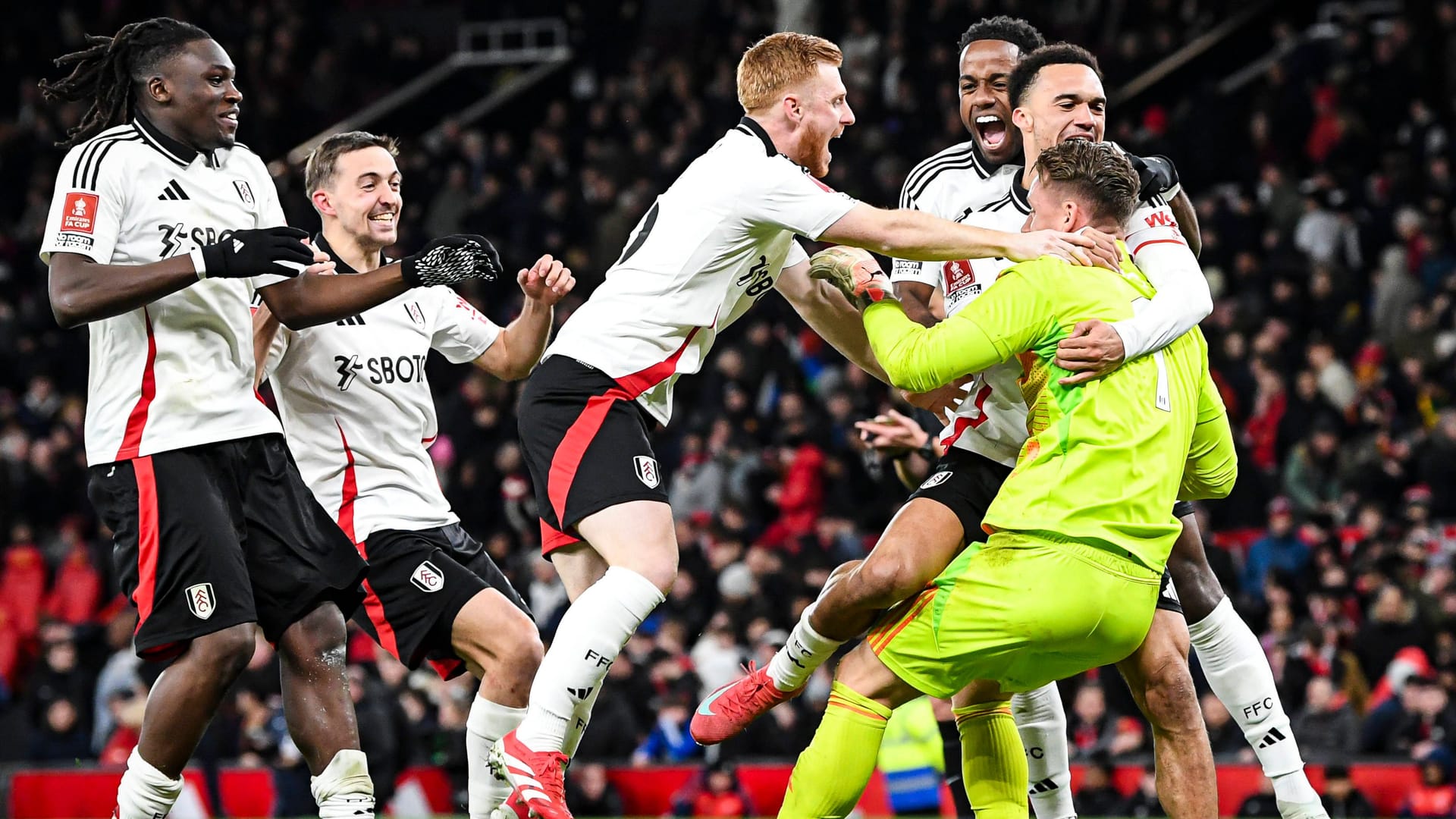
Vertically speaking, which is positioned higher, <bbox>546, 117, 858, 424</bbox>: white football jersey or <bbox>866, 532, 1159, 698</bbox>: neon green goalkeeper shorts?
<bbox>546, 117, 858, 424</bbox>: white football jersey

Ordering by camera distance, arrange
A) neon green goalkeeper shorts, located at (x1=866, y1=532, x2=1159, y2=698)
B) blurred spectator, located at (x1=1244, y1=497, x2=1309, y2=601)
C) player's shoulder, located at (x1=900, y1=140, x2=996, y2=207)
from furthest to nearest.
Answer: blurred spectator, located at (x1=1244, y1=497, x2=1309, y2=601) → player's shoulder, located at (x1=900, y1=140, x2=996, y2=207) → neon green goalkeeper shorts, located at (x1=866, y1=532, x2=1159, y2=698)

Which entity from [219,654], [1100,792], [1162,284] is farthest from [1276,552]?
[219,654]

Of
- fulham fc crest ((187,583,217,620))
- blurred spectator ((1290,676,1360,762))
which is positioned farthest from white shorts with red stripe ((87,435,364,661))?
blurred spectator ((1290,676,1360,762))

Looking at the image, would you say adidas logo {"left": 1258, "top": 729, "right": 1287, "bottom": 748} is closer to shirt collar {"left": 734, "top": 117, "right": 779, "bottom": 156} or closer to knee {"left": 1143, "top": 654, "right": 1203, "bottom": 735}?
knee {"left": 1143, "top": 654, "right": 1203, "bottom": 735}

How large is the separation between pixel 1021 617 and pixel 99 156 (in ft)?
11.0

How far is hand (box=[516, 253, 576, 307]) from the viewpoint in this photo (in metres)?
6.01

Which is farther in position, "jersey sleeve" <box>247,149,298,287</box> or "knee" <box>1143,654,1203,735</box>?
"jersey sleeve" <box>247,149,298,287</box>

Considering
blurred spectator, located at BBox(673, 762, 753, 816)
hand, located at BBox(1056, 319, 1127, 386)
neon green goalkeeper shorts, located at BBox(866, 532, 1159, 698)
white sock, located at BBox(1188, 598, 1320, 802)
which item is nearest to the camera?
neon green goalkeeper shorts, located at BBox(866, 532, 1159, 698)

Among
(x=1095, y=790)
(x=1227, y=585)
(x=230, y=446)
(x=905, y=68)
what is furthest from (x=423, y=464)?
(x=905, y=68)

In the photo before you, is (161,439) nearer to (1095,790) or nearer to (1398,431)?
(1095,790)

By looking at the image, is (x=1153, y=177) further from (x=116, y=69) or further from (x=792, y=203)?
(x=116, y=69)

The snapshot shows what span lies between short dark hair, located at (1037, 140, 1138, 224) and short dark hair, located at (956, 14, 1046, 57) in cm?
144

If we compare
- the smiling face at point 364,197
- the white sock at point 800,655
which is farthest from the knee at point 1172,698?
the smiling face at point 364,197

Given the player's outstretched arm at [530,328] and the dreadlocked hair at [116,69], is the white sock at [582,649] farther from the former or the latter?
the dreadlocked hair at [116,69]
